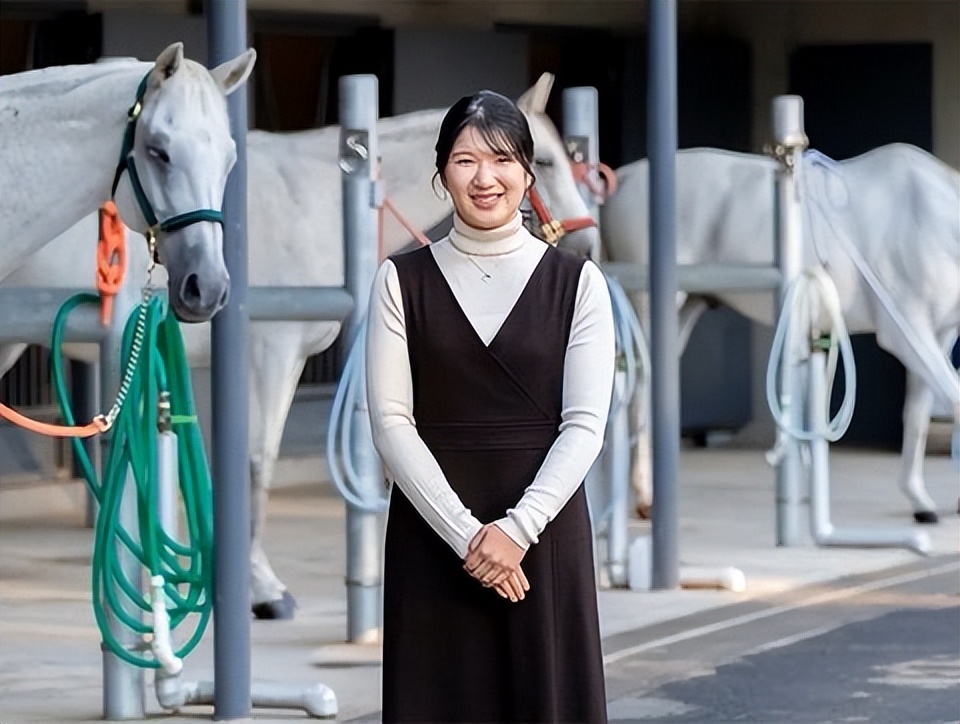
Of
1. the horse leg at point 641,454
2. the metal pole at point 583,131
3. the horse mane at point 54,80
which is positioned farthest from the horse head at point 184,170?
the horse leg at point 641,454

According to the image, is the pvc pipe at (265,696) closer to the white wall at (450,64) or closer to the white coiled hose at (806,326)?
the white coiled hose at (806,326)

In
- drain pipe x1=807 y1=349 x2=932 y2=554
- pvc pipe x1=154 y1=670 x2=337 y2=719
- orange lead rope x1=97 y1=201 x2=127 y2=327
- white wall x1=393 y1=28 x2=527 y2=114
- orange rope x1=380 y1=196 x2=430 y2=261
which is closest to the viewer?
orange lead rope x1=97 y1=201 x2=127 y2=327

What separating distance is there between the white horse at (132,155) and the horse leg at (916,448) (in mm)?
5136

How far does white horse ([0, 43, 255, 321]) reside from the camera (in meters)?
5.09

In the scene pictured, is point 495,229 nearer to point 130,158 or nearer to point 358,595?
point 130,158

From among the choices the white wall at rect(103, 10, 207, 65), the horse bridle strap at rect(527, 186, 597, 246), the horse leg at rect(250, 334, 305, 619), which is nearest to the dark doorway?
the white wall at rect(103, 10, 207, 65)

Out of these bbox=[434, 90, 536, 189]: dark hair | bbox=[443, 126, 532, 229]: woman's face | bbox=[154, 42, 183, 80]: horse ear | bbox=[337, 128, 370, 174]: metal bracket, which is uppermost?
bbox=[154, 42, 183, 80]: horse ear

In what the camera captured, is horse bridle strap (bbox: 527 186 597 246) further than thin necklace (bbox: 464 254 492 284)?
Yes

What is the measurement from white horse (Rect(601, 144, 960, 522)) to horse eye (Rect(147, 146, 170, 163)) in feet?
15.1

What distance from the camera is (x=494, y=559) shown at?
3.33 m

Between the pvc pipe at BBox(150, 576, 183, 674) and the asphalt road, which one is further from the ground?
the pvc pipe at BBox(150, 576, 183, 674)

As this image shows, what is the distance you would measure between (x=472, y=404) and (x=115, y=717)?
2.32 meters

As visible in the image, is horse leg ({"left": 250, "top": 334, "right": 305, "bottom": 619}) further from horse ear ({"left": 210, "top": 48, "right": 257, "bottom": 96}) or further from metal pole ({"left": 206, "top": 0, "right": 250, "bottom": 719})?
horse ear ({"left": 210, "top": 48, "right": 257, "bottom": 96})

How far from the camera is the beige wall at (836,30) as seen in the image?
13.5m
